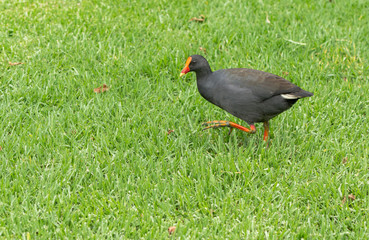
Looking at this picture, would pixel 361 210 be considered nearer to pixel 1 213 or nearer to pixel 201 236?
pixel 201 236

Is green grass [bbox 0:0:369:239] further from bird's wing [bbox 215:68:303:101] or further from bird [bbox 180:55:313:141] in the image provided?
bird's wing [bbox 215:68:303:101]

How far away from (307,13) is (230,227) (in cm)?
423

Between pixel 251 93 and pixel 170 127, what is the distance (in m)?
0.92

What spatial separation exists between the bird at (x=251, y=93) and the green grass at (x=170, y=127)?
34 centimetres

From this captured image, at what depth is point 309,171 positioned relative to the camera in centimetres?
410

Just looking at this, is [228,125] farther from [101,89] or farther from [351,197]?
[101,89]

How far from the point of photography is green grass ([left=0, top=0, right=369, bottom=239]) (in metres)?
3.61

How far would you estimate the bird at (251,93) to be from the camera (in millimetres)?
4211

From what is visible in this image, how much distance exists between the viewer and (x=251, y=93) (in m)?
4.24

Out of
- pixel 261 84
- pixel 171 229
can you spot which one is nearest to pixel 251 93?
pixel 261 84

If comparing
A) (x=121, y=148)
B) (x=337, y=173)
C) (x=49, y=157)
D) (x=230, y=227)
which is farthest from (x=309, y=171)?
(x=49, y=157)

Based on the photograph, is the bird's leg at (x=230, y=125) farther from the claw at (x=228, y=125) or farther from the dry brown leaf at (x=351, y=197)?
the dry brown leaf at (x=351, y=197)

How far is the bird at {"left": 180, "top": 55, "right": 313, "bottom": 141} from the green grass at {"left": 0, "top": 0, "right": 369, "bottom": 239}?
34 centimetres

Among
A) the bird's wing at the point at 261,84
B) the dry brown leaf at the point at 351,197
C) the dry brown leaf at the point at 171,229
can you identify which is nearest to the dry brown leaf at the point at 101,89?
the bird's wing at the point at 261,84
